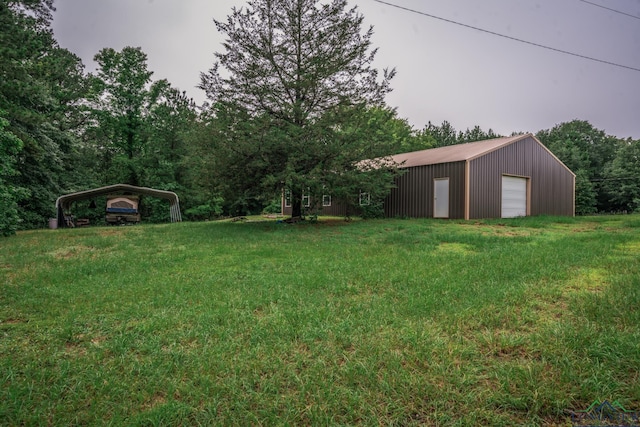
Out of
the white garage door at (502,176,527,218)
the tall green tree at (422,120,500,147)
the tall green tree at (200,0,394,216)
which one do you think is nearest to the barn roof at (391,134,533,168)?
the white garage door at (502,176,527,218)

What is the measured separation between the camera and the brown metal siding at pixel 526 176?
13.5 meters

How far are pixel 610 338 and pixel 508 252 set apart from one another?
357cm

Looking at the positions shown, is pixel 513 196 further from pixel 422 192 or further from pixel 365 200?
pixel 365 200

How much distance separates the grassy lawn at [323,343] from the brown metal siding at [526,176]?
29.6 feet

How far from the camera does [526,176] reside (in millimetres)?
15406

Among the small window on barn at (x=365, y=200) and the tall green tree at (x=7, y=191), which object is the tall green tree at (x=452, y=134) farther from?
the tall green tree at (x=7, y=191)

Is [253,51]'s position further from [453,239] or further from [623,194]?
[623,194]

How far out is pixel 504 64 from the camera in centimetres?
1116

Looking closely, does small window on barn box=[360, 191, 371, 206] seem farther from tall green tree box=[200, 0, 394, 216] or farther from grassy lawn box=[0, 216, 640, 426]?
grassy lawn box=[0, 216, 640, 426]

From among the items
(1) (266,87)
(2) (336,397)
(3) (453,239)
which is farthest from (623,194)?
(2) (336,397)

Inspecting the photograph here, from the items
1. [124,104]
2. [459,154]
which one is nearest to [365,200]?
[459,154]

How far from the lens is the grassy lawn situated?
1.73 m

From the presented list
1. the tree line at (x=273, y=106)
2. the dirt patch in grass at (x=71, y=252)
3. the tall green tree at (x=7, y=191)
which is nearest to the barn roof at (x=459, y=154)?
the tree line at (x=273, y=106)

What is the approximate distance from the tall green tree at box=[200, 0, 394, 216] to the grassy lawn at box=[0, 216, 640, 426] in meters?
6.28
